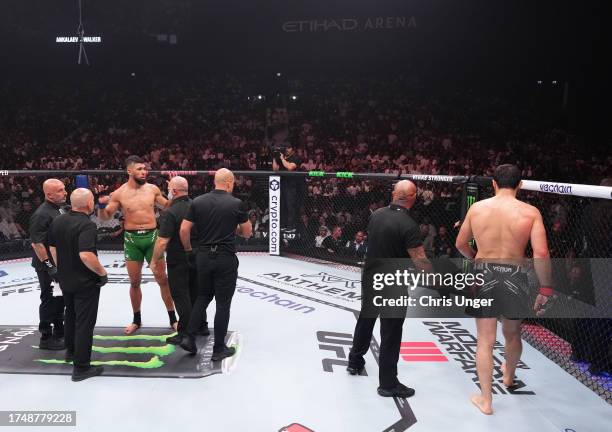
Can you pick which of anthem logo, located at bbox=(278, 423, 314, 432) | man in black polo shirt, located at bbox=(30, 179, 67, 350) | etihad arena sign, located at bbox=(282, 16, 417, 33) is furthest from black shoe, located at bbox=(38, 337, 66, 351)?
etihad arena sign, located at bbox=(282, 16, 417, 33)

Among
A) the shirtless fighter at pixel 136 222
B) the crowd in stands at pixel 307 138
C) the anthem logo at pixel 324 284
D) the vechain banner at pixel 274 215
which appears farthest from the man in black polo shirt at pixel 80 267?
the crowd in stands at pixel 307 138

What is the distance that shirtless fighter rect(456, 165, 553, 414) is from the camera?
2.85 m

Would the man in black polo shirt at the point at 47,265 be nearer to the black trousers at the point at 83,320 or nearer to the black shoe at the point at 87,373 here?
the black trousers at the point at 83,320

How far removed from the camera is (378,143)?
12312 mm

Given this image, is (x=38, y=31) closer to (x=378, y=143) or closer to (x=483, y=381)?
(x=378, y=143)

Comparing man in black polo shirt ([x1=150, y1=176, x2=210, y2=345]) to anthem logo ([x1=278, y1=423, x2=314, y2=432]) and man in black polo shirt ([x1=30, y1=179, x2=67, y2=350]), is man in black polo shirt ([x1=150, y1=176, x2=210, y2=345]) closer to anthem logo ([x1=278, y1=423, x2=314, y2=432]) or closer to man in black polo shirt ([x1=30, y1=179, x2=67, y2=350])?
man in black polo shirt ([x1=30, y1=179, x2=67, y2=350])

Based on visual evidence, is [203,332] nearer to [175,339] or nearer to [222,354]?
[175,339]

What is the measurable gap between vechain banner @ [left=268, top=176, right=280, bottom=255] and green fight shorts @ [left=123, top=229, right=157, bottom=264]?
2.90 m

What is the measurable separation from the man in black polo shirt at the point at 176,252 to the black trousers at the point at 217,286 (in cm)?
28

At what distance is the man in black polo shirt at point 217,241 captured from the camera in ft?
11.6

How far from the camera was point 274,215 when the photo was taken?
23.4 ft

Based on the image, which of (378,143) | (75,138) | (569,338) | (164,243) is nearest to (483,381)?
(569,338)

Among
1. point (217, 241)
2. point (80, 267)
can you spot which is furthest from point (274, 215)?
point (80, 267)

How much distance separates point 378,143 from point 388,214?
371 inches
